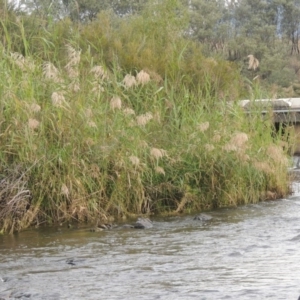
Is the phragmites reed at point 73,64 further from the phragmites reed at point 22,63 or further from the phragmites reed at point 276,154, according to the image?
the phragmites reed at point 276,154

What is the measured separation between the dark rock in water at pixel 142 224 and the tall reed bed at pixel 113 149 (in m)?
0.42

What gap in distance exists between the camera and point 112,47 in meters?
12.2

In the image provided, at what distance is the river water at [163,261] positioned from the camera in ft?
17.1

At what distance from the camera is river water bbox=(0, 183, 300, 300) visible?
17.1 ft

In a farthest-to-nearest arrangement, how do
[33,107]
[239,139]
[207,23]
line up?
[207,23] < [239,139] < [33,107]

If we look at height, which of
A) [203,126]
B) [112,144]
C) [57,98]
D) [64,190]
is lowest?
[64,190]

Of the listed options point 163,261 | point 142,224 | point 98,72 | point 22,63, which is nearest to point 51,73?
point 22,63

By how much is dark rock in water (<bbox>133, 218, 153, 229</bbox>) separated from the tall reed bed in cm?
42

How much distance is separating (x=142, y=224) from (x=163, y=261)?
1.64m

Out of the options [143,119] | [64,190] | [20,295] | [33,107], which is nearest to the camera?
[20,295]

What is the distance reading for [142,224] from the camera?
784 cm

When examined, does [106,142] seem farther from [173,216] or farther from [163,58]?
[163,58]

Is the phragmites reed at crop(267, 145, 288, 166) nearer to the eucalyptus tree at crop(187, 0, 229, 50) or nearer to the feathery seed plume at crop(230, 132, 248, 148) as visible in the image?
the feathery seed plume at crop(230, 132, 248, 148)

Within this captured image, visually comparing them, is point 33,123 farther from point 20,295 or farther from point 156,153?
point 20,295
